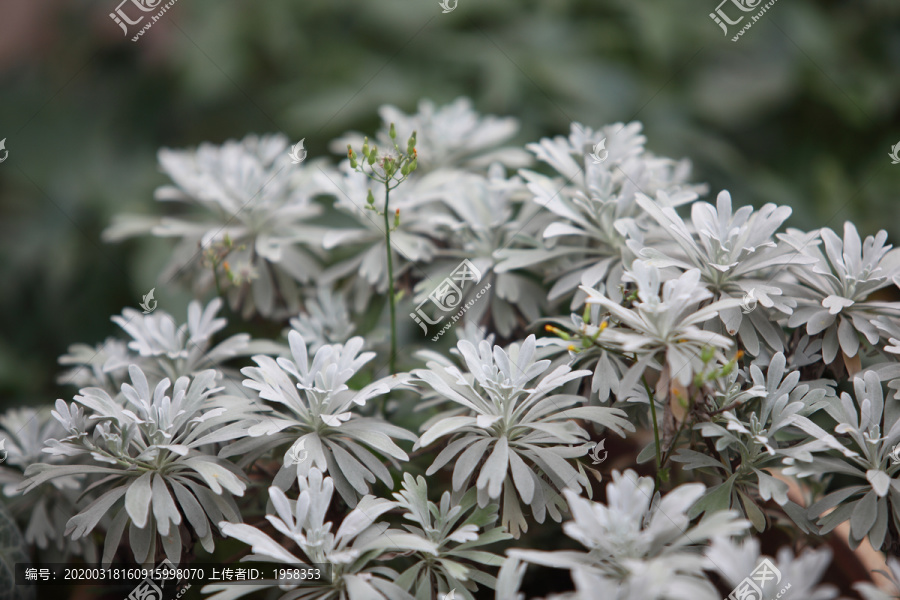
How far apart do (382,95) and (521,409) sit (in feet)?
4.29

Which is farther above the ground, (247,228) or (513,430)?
(247,228)

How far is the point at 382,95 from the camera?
178cm

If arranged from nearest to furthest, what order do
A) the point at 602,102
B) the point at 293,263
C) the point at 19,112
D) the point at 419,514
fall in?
1. the point at 419,514
2. the point at 293,263
3. the point at 602,102
4. the point at 19,112

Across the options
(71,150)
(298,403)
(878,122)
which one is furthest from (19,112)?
(878,122)

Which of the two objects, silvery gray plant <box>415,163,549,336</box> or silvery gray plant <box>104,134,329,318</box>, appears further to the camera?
silvery gray plant <box>104,134,329,318</box>

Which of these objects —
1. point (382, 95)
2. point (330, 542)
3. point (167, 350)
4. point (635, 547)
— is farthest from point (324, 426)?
point (382, 95)

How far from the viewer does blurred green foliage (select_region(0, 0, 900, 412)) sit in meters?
1.78

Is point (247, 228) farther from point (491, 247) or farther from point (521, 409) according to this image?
point (521, 409)

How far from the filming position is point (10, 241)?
190 cm

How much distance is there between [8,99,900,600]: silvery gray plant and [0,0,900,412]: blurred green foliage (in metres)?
0.88

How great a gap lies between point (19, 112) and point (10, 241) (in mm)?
489

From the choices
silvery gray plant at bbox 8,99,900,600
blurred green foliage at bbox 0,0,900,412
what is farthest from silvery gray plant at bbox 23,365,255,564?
blurred green foliage at bbox 0,0,900,412

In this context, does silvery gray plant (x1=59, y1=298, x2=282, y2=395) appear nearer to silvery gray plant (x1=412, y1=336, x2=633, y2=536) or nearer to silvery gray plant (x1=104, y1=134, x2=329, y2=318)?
silvery gray plant (x1=104, y1=134, x2=329, y2=318)

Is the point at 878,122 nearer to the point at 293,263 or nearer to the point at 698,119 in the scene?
the point at 698,119
